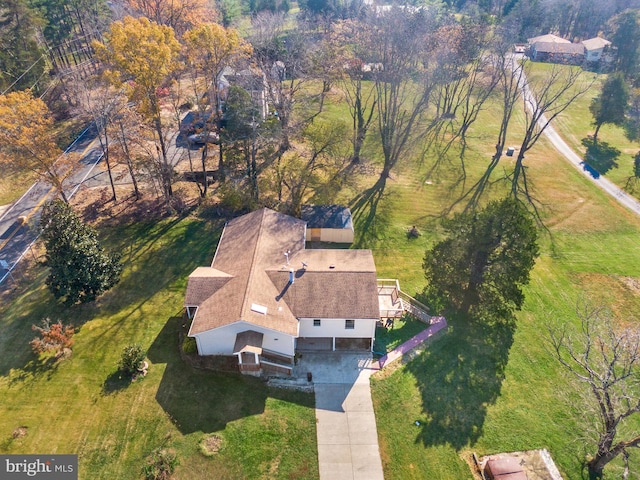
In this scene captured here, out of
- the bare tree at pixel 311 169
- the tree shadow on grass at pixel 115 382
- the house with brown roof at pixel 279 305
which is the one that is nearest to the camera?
the tree shadow on grass at pixel 115 382

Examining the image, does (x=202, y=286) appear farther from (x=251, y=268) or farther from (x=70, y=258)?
(x=70, y=258)

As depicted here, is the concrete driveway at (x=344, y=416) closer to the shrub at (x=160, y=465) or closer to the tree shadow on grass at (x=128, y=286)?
the shrub at (x=160, y=465)

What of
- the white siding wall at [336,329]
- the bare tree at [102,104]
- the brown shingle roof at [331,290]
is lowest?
the white siding wall at [336,329]

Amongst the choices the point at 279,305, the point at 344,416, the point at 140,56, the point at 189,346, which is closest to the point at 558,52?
the point at 140,56

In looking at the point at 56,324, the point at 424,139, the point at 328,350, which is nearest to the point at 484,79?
the point at 424,139

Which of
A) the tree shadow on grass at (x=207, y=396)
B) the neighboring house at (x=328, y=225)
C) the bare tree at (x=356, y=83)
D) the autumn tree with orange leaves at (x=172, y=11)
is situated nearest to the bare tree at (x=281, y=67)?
the bare tree at (x=356, y=83)

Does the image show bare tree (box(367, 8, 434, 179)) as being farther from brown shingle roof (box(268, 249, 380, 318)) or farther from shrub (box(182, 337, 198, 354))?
shrub (box(182, 337, 198, 354))

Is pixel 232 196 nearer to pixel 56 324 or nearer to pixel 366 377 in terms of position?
pixel 56 324
